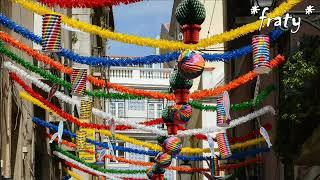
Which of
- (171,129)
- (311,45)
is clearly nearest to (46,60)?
(171,129)

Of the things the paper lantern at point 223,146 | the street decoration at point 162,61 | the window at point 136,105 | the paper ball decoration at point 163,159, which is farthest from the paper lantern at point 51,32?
the window at point 136,105

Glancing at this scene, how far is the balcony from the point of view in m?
54.2

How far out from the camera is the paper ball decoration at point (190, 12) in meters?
10.6

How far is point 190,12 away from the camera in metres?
10.6

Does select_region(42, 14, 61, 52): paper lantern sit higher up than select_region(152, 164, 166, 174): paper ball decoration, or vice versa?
select_region(42, 14, 61, 52): paper lantern

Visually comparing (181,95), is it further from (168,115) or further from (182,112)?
(168,115)

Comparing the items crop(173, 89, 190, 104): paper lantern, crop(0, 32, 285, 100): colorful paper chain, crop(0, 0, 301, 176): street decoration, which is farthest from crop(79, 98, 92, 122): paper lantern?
crop(173, 89, 190, 104): paper lantern

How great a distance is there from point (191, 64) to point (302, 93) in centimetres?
491

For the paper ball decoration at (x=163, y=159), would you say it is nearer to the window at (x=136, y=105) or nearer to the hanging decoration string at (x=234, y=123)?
the hanging decoration string at (x=234, y=123)

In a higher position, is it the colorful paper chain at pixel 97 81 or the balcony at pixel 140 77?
the colorful paper chain at pixel 97 81

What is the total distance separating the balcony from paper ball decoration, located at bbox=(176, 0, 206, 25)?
43.0 metres

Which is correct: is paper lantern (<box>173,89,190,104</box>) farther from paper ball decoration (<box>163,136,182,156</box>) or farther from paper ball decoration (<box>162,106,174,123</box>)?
paper ball decoration (<box>163,136,182,156</box>)

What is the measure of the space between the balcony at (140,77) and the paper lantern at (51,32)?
41063mm

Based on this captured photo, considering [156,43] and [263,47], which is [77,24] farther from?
[263,47]
